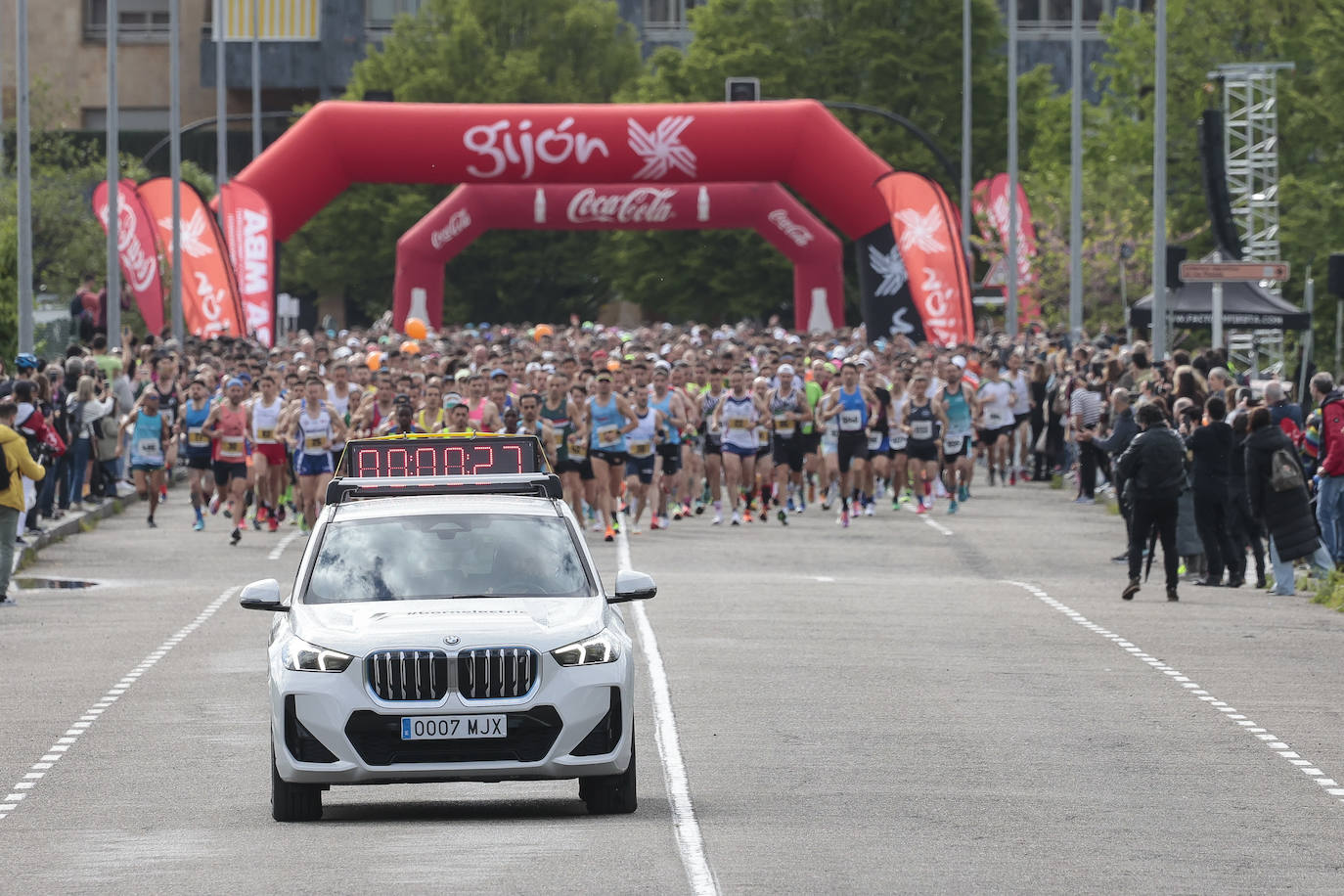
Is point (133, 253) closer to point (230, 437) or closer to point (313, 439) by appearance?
point (230, 437)

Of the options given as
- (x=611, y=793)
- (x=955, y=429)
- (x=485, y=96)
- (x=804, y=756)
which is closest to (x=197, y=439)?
(x=955, y=429)

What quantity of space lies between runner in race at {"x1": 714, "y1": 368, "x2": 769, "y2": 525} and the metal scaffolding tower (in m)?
14.9

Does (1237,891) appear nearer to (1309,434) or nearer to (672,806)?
(672,806)

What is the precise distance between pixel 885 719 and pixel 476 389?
1274 cm

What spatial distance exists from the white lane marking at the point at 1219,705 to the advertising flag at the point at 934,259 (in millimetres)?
20809

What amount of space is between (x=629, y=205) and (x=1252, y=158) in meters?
12.3

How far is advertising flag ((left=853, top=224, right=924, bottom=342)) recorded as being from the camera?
44.3 meters

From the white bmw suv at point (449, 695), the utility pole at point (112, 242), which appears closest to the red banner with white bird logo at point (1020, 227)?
the utility pole at point (112, 242)

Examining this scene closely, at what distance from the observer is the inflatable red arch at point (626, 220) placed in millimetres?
51344

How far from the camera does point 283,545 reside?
86.1 feet

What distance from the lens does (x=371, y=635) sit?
33.7 ft

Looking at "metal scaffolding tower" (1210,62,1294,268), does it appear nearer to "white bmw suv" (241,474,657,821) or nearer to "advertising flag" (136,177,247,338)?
"advertising flag" (136,177,247,338)

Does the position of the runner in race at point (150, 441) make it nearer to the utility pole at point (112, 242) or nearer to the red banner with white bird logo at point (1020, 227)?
the utility pole at point (112, 242)

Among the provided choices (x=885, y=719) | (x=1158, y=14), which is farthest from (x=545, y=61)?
(x=885, y=719)
